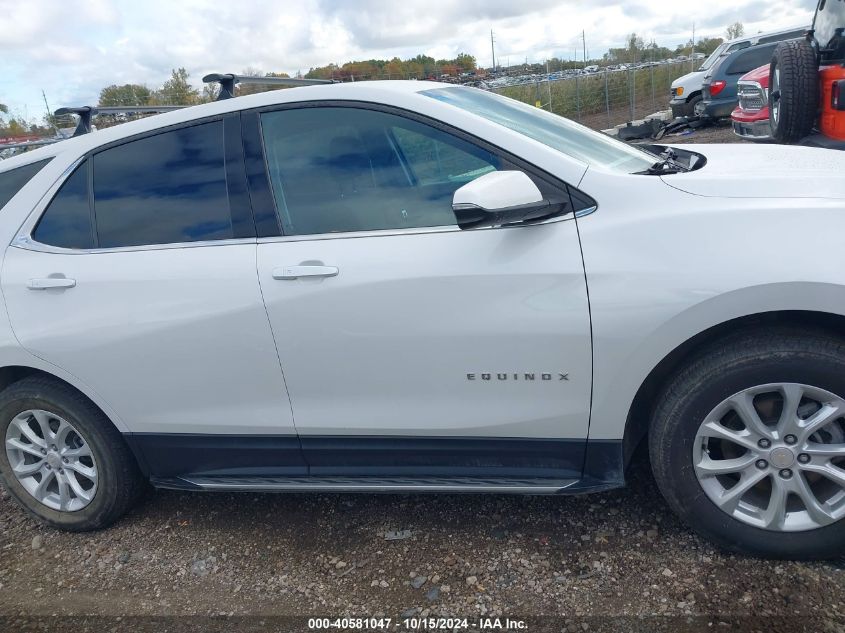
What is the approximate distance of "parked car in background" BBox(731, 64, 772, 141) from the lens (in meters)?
7.36

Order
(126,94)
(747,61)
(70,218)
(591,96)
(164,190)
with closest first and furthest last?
1. (164,190)
2. (70,218)
3. (126,94)
4. (747,61)
5. (591,96)

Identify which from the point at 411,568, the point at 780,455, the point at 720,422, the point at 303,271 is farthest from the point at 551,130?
the point at 411,568

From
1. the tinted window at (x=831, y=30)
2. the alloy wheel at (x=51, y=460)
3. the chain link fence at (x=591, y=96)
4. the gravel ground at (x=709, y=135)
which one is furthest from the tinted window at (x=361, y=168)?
the chain link fence at (x=591, y=96)

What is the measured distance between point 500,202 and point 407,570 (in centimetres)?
148

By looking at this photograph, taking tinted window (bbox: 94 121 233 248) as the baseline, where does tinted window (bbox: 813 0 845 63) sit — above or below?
above

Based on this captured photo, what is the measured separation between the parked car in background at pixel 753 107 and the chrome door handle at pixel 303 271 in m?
6.17

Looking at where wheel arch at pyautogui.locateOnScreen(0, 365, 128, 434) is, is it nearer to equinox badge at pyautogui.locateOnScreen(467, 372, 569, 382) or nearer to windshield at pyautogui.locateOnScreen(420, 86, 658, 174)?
equinox badge at pyautogui.locateOnScreen(467, 372, 569, 382)

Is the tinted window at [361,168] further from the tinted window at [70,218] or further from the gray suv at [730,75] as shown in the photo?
the gray suv at [730,75]

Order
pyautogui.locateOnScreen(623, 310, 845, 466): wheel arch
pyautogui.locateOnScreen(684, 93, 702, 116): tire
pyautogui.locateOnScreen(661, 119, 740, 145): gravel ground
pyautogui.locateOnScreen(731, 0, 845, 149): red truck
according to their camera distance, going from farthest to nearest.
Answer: pyautogui.locateOnScreen(684, 93, 702, 116): tire
pyautogui.locateOnScreen(661, 119, 740, 145): gravel ground
pyautogui.locateOnScreen(731, 0, 845, 149): red truck
pyautogui.locateOnScreen(623, 310, 845, 466): wheel arch

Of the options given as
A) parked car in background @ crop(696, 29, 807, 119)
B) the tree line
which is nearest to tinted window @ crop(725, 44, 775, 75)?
parked car in background @ crop(696, 29, 807, 119)

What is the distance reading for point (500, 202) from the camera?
2.30 m

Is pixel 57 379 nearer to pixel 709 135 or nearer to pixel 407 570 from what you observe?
pixel 407 570

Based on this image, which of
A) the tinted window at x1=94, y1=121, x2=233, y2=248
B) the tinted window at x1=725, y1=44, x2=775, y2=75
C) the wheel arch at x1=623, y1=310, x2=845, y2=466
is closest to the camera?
the wheel arch at x1=623, y1=310, x2=845, y2=466

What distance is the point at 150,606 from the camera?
2752 millimetres
